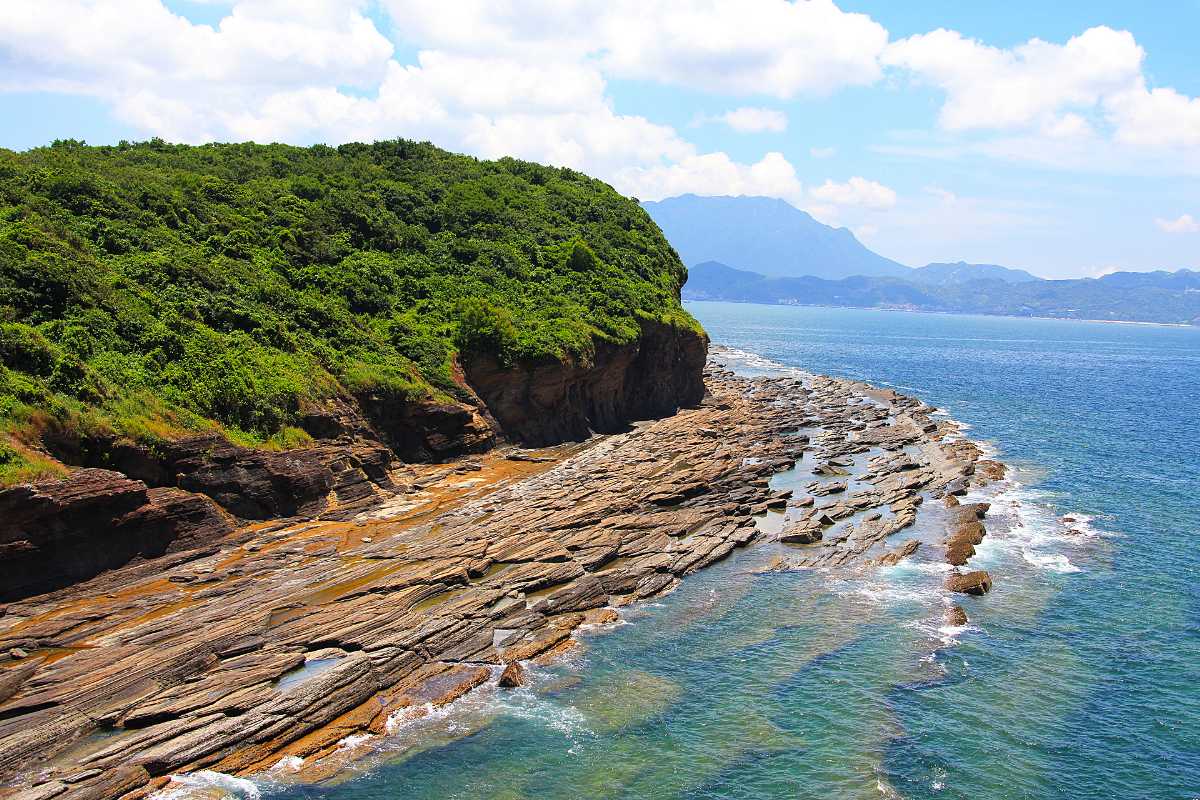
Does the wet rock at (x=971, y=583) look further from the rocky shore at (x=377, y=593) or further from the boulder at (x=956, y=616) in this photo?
the boulder at (x=956, y=616)

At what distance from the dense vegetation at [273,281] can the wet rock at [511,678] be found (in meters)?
23.2

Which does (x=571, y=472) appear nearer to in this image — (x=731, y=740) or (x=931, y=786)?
(x=731, y=740)

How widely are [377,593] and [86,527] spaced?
14.2 metres

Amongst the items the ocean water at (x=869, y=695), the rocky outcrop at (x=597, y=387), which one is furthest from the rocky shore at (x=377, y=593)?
the rocky outcrop at (x=597, y=387)

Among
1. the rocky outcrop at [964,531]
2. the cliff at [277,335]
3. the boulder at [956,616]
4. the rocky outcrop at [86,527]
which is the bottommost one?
the boulder at [956,616]

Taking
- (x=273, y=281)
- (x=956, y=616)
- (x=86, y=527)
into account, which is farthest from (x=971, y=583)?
(x=273, y=281)

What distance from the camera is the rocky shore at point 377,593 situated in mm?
26984

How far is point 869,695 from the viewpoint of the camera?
104 ft

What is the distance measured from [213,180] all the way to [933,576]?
69.4 meters

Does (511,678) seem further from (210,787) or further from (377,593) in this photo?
(210,787)

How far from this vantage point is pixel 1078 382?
443ft

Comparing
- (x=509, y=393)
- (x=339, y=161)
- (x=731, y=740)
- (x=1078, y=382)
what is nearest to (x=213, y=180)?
(x=339, y=161)

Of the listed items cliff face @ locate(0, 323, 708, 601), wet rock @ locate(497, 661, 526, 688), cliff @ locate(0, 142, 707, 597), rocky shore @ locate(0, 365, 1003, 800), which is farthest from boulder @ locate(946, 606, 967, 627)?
cliff @ locate(0, 142, 707, 597)

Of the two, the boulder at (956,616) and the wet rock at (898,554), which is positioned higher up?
the wet rock at (898,554)
